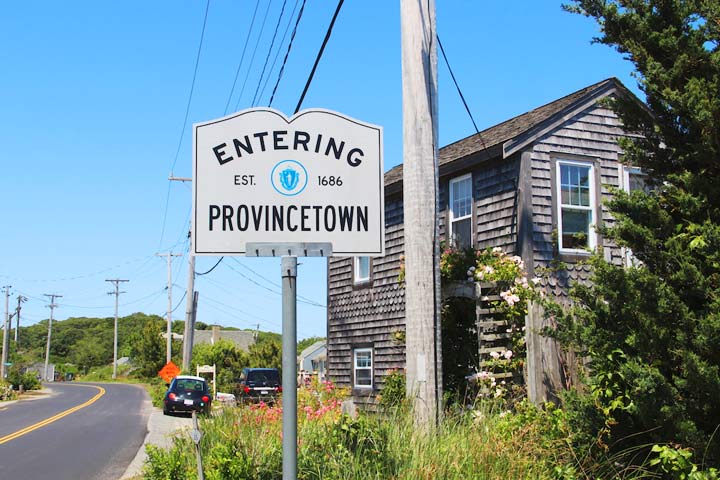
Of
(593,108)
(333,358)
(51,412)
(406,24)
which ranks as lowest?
(51,412)

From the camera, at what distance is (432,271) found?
7777 millimetres

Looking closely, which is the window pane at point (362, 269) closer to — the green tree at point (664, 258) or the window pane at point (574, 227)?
the window pane at point (574, 227)

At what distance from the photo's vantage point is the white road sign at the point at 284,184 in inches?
142

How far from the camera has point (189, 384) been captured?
29109 mm

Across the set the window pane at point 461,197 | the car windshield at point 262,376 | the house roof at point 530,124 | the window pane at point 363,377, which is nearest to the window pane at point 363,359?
the window pane at point 363,377

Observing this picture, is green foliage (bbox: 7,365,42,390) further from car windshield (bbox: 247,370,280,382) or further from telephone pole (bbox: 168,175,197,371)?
car windshield (bbox: 247,370,280,382)

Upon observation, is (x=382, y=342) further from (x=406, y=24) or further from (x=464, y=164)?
(x=406, y=24)

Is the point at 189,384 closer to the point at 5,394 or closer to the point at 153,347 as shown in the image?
the point at 5,394

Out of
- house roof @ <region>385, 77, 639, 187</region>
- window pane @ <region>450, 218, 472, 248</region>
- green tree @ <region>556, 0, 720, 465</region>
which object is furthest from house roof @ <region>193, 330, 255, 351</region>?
green tree @ <region>556, 0, 720, 465</region>

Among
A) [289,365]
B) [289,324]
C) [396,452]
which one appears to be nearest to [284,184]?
[289,324]

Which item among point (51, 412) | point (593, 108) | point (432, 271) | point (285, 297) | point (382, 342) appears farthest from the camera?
point (51, 412)

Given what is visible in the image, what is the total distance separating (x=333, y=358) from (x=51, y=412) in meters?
19.8

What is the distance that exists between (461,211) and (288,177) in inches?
485

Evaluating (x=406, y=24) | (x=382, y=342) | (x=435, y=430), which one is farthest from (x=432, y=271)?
(x=382, y=342)
